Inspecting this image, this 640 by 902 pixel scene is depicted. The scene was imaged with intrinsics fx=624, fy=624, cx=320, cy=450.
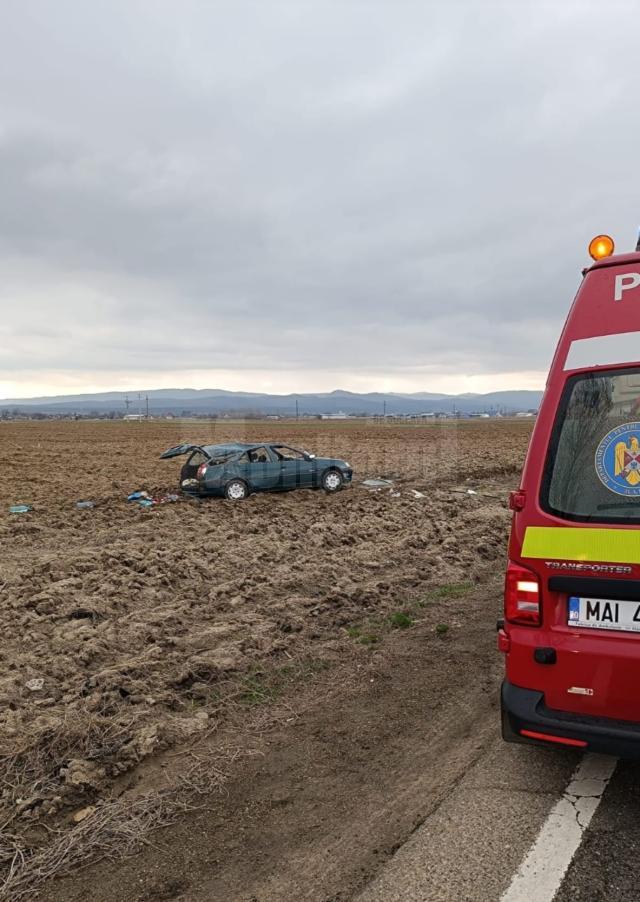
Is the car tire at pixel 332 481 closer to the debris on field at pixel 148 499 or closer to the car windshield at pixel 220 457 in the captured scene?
the car windshield at pixel 220 457

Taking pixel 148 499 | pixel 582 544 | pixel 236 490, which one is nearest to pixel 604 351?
pixel 582 544

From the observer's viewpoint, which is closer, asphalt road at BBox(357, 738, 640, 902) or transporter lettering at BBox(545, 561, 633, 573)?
asphalt road at BBox(357, 738, 640, 902)

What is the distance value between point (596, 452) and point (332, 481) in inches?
493

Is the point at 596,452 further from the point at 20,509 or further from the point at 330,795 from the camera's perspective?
the point at 20,509

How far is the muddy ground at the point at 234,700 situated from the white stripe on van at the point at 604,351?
2.25 metres

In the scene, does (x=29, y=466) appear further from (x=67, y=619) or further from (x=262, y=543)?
(x=67, y=619)

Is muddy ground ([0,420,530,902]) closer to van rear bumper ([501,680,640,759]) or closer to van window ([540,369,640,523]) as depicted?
van rear bumper ([501,680,640,759])

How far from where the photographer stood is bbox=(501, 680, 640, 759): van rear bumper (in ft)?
9.15

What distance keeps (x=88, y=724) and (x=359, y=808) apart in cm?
186

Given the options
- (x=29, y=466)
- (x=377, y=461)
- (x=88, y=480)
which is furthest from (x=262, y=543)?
(x=29, y=466)

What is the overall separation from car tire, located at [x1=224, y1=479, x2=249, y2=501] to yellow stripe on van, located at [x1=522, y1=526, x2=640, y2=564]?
449 inches

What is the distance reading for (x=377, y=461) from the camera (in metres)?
22.9

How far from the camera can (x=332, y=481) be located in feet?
50.8

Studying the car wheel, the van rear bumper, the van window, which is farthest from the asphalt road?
the car wheel
